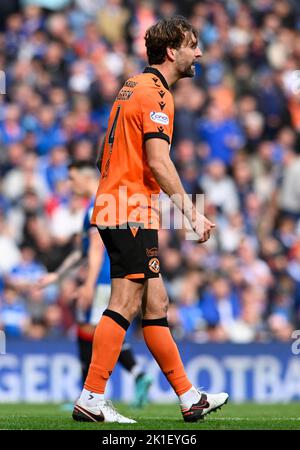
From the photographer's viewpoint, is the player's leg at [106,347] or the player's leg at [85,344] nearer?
the player's leg at [106,347]

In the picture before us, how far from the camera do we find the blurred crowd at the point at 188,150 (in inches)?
595

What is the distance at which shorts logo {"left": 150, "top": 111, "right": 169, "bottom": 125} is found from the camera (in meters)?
7.13

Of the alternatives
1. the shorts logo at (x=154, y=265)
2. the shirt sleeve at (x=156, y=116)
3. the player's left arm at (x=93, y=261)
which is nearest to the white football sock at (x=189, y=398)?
the shorts logo at (x=154, y=265)

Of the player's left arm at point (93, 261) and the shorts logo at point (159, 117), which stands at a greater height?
the shorts logo at point (159, 117)

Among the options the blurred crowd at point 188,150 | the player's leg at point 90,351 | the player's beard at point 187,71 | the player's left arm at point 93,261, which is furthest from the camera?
the blurred crowd at point 188,150

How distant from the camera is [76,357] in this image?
13.7 meters

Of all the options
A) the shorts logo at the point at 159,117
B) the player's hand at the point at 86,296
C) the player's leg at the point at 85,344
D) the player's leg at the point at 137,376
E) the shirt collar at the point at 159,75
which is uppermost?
the shirt collar at the point at 159,75

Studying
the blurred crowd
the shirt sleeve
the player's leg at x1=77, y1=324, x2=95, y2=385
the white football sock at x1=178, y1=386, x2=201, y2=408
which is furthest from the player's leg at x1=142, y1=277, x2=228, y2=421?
the blurred crowd

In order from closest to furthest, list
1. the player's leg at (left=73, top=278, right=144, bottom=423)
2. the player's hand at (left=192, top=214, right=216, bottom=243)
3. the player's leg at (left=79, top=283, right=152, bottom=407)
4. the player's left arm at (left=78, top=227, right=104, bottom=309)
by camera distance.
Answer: the player's hand at (left=192, top=214, right=216, bottom=243) < the player's leg at (left=73, top=278, right=144, bottom=423) < the player's left arm at (left=78, top=227, right=104, bottom=309) < the player's leg at (left=79, top=283, right=152, bottom=407)

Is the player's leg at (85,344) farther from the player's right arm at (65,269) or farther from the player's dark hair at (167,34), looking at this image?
the player's dark hair at (167,34)

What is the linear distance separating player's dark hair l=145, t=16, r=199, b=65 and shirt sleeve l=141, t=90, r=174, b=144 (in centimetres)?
37

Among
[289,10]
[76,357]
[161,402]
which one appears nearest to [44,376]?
[76,357]

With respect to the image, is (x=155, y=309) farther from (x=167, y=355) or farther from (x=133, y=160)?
(x=133, y=160)

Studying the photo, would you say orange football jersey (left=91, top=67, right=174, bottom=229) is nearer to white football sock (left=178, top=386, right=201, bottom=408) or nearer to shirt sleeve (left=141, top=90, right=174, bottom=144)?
shirt sleeve (left=141, top=90, right=174, bottom=144)
